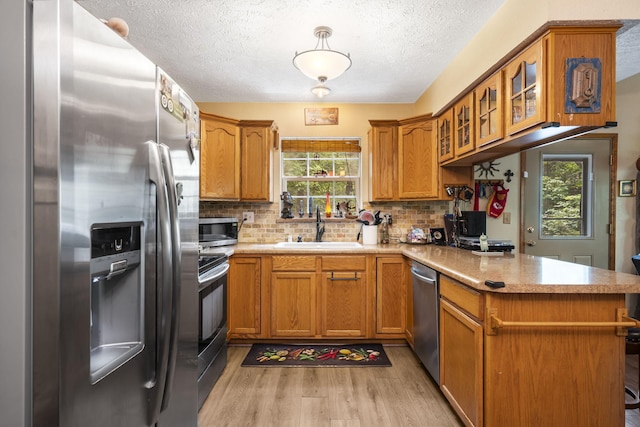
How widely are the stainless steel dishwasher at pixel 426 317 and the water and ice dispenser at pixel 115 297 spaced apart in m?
1.87

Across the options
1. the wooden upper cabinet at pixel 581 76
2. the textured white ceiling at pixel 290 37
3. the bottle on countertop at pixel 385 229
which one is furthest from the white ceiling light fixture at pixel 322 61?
the bottle on countertop at pixel 385 229

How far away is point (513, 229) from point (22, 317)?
3.81 m

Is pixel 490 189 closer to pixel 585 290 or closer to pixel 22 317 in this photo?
pixel 585 290

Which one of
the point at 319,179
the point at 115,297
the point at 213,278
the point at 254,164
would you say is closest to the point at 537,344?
the point at 115,297

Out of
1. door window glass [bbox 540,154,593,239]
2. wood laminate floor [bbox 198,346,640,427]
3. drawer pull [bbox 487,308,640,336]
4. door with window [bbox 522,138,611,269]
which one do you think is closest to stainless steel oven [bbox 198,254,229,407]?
wood laminate floor [bbox 198,346,640,427]

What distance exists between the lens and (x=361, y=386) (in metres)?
2.36

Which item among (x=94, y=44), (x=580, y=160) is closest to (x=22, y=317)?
(x=94, y=44)

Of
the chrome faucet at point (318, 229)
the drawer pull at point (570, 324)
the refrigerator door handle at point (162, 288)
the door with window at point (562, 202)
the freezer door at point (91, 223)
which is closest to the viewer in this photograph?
the freezer door at point (91, 223)

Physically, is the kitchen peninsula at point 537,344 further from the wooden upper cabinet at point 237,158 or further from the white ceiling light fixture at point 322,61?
the wooden upper cabinet at point 237,158

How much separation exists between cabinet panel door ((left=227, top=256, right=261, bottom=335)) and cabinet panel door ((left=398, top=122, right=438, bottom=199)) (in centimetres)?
169

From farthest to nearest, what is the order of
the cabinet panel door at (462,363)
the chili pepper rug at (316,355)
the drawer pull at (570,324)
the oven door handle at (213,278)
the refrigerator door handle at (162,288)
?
1. the chili pepper rug at (316,355)
2. the oven door handle at (213,278)
3. the cabinet panel door at (462,363)
4. the drawer pull at (570,324)
5. the refrigerator door handle at (162,288)

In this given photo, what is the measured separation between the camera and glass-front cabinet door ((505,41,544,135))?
5.81 ft

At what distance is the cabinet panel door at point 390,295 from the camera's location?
3031 mm

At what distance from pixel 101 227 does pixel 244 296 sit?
242 cm
